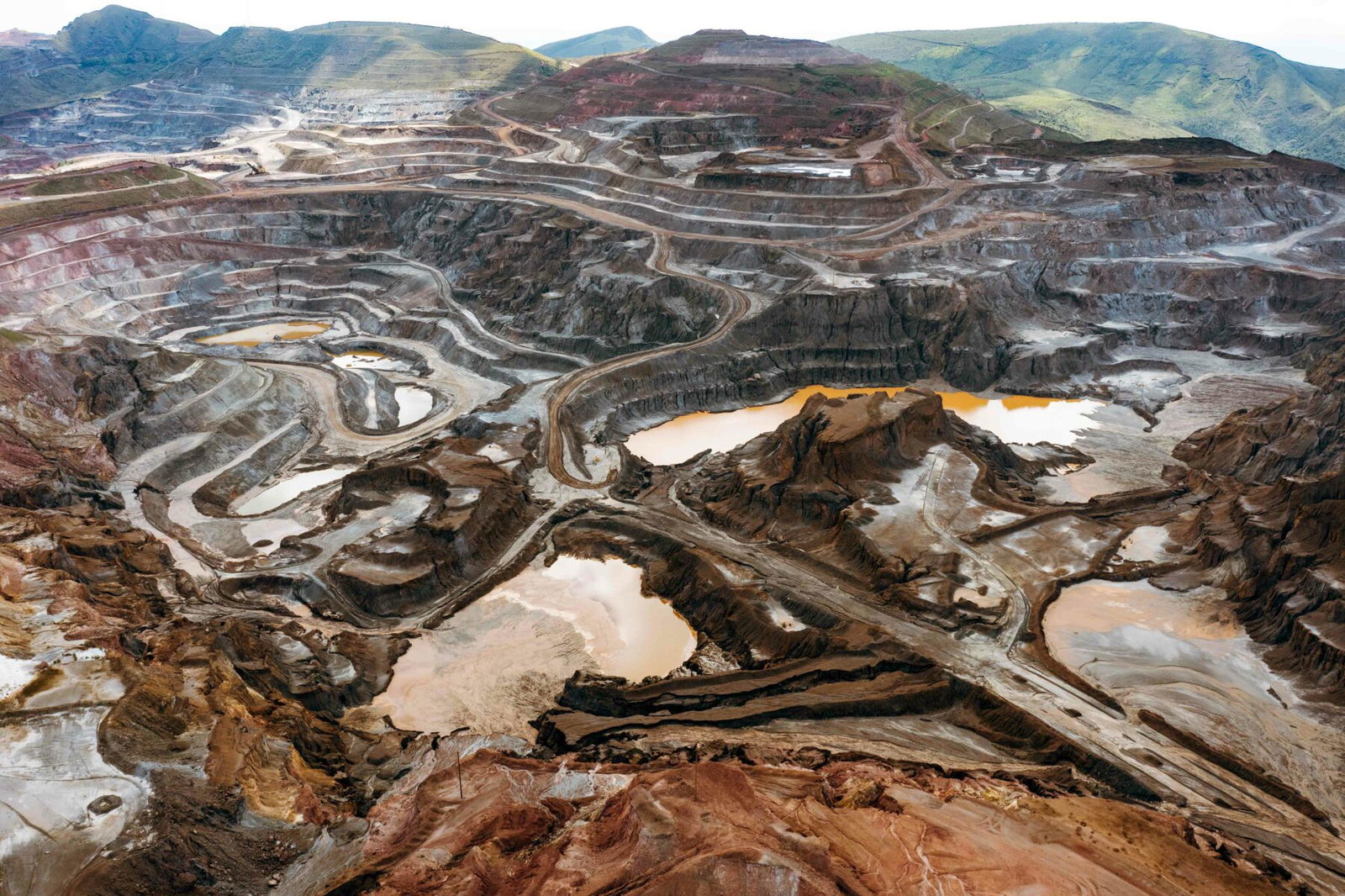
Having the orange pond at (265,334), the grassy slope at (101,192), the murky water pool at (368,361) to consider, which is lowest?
the murky water pool at (368,361)

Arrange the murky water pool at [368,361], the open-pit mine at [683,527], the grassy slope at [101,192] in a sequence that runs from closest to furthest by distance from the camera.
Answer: the open-pit mine at [683,527] < the murky water pool at [368,361] < the grassy slope at [101,192]

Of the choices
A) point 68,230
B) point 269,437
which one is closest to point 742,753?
point 269,437

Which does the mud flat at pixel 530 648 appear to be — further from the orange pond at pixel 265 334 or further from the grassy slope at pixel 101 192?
the grassy slope at pixel 101 192

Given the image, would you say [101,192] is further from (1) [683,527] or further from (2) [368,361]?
(1) [683,527]

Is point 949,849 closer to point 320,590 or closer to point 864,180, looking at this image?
point 320,590

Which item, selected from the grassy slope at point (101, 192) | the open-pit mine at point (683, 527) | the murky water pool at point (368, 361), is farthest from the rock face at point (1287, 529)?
the grassy slope at point (101, 192)

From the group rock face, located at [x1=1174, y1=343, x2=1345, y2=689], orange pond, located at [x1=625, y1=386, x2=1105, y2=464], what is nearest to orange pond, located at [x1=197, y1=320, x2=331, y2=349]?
orange pond, located at [x1=625, y1=386, x2=1105, y2=464]
